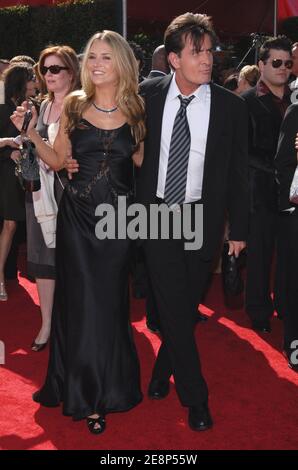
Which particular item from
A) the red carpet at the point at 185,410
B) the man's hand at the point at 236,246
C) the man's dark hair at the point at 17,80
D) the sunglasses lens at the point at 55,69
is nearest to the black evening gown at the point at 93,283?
the red carpet at the point at 185,410

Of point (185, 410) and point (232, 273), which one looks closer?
point (185, 410)

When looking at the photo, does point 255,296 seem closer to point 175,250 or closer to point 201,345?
point 201,345

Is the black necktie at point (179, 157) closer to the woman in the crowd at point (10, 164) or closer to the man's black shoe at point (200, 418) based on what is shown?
the man's black shoe at point (200, 418)

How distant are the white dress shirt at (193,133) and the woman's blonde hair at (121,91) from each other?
0.13m

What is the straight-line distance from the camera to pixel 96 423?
3480 mm

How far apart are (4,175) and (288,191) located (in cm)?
255

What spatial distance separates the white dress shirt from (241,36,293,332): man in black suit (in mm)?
1365

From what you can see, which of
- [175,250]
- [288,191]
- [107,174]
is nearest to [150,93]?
[107,174]

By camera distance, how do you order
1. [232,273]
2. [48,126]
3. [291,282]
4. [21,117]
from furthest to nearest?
[291,282] < [48,126] < [232,273] < [21,117]

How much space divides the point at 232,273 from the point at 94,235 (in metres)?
0.98

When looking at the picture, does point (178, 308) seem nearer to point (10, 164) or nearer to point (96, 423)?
point (96, 423)

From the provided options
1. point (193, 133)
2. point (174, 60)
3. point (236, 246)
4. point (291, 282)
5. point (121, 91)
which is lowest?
point (291, 282)

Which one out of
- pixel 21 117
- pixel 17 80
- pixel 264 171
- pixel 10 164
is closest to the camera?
pixel 21 117

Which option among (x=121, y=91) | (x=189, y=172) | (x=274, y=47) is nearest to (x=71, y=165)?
(x=121, y=91)
